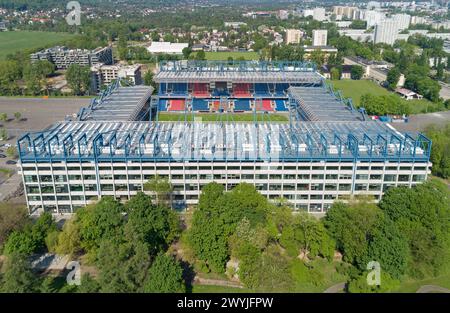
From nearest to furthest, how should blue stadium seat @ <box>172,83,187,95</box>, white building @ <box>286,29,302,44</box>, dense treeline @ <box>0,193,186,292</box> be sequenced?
1. dense treeline @ <box>0,193,186,292</box>
2. blue stadium seat @ <box>172,83,187,95</box>
3. white building @ <box>286,29,302,44</box>

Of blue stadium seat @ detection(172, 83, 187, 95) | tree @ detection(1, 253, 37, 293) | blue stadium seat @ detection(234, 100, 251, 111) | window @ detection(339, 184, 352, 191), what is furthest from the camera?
blue stadium seat @ detection(172, 83, 187, 95)

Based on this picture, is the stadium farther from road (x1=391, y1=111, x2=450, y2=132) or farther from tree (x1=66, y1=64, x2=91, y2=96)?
tree (x1=66, y1=64, x2=91, y2=96)

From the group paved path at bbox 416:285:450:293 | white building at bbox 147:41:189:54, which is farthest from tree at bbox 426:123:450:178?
white building at bbox 147:41:189:54

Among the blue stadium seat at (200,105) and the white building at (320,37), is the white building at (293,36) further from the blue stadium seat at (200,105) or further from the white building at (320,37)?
the blue stadium seat at (200,105)

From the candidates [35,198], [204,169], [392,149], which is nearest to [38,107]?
[35,198]

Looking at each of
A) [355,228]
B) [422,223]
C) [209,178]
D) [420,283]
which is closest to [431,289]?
[420,283]

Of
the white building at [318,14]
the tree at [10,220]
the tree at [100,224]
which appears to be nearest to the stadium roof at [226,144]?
the tree at [10,220]

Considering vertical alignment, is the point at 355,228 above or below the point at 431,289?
above

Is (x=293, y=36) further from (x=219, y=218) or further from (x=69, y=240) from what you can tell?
(x=69, y=240)

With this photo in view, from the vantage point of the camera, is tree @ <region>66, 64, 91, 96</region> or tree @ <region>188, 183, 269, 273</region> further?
tree @ <region>66, 64, 91, 96</region>
